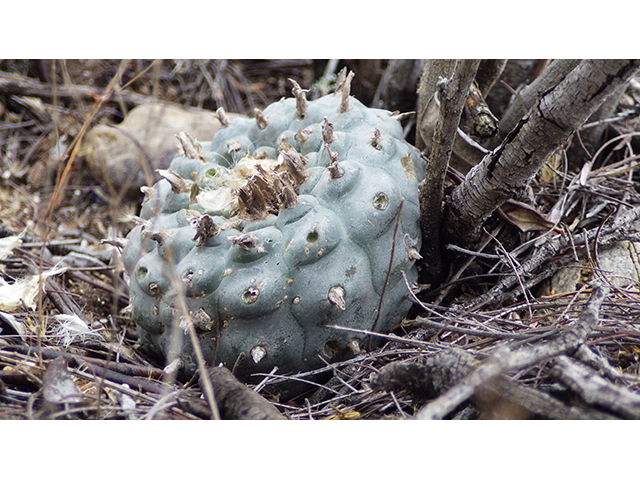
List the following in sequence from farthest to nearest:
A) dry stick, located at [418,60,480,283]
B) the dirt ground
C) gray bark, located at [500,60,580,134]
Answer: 1. gray bark, located at [500,60,580,134]
2. dry stick, located at [418,60,480,283]
3. the dirt ground

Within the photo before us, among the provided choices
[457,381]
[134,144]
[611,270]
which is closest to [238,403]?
[457,381]

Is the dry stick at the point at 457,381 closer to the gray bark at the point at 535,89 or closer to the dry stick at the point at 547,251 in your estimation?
the dry stick at the point at 547,251

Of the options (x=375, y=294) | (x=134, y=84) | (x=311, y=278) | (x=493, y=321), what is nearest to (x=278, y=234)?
(x=311, y=278)

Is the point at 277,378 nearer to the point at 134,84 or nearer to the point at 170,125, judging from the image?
the point at 170,125

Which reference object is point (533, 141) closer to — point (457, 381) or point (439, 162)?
point (439, 162)

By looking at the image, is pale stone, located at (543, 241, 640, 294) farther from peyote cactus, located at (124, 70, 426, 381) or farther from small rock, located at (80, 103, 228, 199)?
small rock, located at (80, 103, 228, 199)

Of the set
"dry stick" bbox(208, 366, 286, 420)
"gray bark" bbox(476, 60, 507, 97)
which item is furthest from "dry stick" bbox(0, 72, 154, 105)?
"dry stick" bbox(208, 366, 286, 420)
